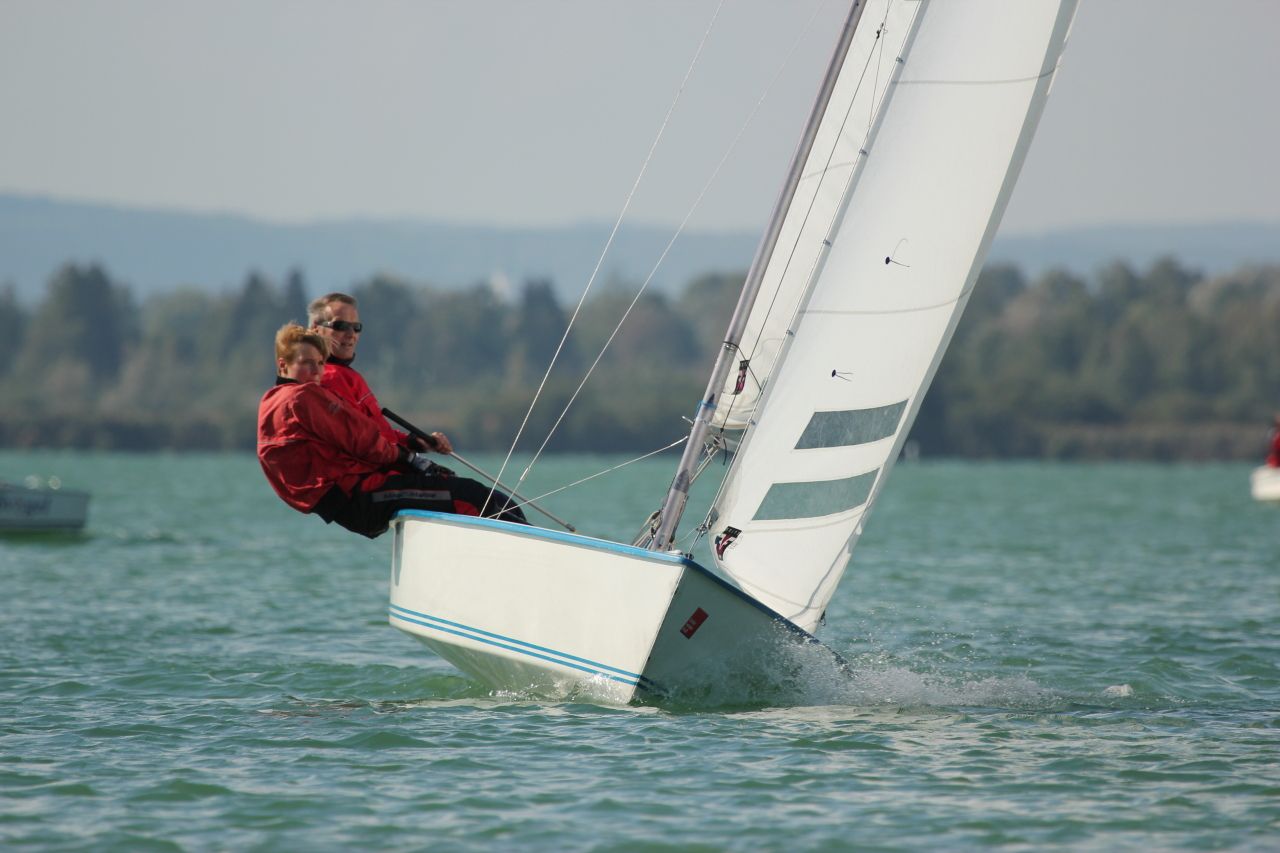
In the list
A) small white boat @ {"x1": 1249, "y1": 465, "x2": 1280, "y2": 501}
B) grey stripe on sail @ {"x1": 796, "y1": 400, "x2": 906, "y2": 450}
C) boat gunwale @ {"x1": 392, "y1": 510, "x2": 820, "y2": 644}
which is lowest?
boat gunwale @ {"x1": 392, "y1": 510, "x2": 820, "y2": 644}

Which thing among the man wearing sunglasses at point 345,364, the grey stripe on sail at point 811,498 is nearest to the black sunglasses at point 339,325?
the man wearing sunglasses at point 345,364

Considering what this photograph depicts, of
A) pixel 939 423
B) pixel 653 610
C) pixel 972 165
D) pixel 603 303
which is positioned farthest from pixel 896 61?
pixel 603 303

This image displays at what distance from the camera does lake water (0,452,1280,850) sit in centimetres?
680

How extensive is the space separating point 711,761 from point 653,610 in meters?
0.74

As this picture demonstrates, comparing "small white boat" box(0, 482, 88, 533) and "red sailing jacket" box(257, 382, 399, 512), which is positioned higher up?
"red sailing jacket" box(257, 382, 399, 512)

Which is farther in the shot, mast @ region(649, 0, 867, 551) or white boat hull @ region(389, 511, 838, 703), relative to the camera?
mast @ region(649, 0, 867, 551)

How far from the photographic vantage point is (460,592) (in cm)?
886

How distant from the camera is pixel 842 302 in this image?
864cm

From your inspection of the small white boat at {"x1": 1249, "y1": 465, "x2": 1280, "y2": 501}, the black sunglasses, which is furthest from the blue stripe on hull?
the small white boat at {"x1": 1249, "y1": 465, "x2": 1280, "y2": 501}

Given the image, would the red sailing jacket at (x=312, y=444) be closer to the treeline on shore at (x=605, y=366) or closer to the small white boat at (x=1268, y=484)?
the small white boat at (x=1268, y=484)

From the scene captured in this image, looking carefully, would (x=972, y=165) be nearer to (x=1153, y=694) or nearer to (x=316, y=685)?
(x=1153, y=694)

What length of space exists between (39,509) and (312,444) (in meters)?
14.4

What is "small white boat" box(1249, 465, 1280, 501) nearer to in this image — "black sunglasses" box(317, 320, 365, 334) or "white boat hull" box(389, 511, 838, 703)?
"white boat hull" box(389, 511, 838, 703)

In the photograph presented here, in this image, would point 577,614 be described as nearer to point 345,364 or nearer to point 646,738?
point 646,738
